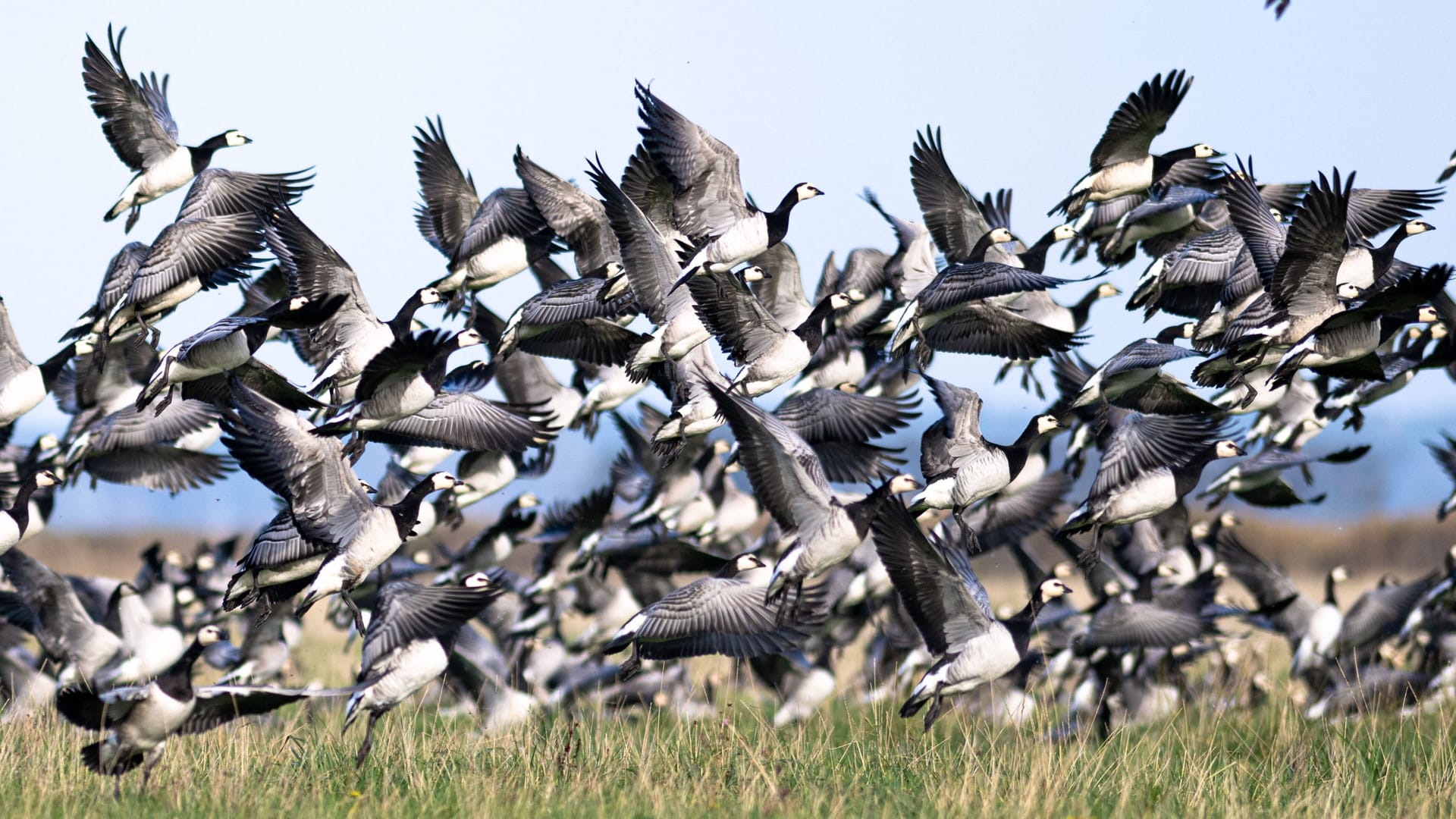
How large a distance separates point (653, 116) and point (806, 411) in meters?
2.71

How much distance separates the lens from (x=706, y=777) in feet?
27.4

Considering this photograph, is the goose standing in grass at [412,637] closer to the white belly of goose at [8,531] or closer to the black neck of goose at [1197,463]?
the white belly of goose at [8,531]

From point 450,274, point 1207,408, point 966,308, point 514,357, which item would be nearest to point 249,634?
point 514,357

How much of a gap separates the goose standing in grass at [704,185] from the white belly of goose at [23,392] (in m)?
5.15

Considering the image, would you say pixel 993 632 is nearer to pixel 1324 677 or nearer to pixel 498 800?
pixel 498 800

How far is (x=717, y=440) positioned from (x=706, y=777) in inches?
366

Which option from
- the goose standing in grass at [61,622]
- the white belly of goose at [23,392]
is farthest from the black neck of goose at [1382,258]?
the goose standing in grass at [61,622]

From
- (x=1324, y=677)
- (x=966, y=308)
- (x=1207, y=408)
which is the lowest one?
(x=1324, y=677)

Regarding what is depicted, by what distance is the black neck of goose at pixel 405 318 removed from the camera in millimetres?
10844

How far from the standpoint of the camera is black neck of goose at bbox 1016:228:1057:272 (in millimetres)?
12180

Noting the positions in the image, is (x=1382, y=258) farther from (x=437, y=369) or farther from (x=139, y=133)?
(x=139, y=133)

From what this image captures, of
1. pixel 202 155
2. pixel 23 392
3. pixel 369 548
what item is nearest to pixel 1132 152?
pixel 369 548

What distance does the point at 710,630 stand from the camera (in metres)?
10.8

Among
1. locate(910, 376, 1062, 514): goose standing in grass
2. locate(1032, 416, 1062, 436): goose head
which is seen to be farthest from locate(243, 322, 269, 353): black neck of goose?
locate(1032, 416, 1062, 436): goose head
